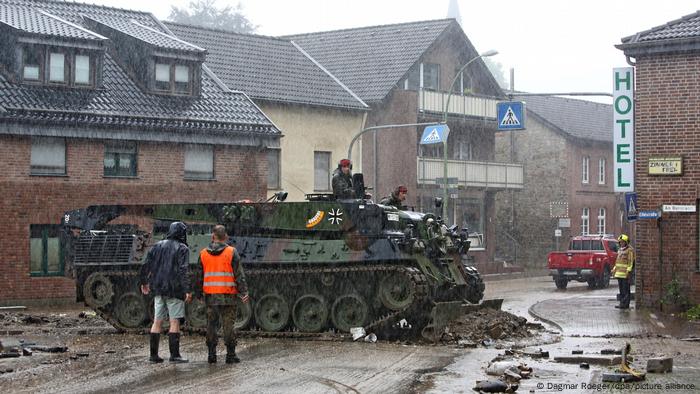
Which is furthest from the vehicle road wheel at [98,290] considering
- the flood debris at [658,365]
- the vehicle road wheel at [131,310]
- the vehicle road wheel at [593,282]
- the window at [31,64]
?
the vehicle road wheel at [593,282]

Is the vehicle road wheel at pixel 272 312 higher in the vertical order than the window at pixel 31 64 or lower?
lower

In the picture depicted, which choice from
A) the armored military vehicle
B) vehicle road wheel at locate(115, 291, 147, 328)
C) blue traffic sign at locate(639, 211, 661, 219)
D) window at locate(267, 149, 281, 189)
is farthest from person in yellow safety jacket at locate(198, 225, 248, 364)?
window at locate(267, 149, 281, 189)

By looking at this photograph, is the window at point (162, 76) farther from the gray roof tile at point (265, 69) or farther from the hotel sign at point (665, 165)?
the hotel sign at point (665, 165)

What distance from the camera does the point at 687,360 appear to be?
14750 millimetres

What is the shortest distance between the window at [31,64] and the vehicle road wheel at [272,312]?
523 inches

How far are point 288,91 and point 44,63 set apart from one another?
11358mm

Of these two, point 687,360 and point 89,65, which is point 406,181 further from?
point 687,360

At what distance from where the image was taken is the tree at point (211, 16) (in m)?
72.9

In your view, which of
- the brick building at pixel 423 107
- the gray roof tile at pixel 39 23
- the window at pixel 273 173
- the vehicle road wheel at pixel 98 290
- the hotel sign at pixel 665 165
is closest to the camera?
the vehicle road wheel at pixel 98 290

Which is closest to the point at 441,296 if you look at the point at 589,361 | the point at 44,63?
the point at 589,361

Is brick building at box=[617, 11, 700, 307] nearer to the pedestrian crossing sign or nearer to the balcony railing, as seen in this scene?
the pedestrian crossing sign

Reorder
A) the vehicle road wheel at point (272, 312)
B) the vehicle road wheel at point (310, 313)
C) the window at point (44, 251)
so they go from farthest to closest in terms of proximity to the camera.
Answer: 1. the window at point (44, 251)
2. the vehicle road wheel at point (272, 312)
3. the vehicle road wheel at point (310, 313)

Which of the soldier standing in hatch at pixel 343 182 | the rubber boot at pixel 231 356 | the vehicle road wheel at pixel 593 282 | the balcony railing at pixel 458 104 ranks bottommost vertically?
the vehicle road wheel at pixel 593 282

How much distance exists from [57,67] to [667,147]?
15.7 metres
